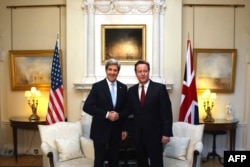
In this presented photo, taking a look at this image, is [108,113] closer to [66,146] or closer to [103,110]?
[103,110]

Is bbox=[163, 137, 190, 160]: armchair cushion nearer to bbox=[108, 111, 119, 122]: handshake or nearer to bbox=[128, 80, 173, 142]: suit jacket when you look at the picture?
bbox=[128, 80, 173, 142]: suit jacket

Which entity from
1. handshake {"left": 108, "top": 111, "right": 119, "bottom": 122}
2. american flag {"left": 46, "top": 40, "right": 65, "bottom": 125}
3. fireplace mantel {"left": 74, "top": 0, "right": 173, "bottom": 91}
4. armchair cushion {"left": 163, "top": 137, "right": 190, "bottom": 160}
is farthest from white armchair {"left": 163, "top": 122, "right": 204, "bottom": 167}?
american flag {"left": 46, "top": 40, "right": 65, "bottom": 125}

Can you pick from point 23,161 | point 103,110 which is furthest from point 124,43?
point 23,161

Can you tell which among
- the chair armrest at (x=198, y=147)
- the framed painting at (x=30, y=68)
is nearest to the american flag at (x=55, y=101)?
the framed painting at (x=30, y=68)

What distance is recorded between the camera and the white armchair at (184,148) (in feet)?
13.0

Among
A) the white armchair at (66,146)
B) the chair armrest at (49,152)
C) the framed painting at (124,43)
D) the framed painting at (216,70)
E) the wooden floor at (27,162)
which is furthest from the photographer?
the framed painting at (216,70)

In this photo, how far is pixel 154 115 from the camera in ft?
11.9

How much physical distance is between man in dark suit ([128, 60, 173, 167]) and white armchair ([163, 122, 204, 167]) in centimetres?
47

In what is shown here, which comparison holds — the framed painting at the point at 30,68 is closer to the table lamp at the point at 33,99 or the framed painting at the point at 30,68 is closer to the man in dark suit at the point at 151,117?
the table lamp at the point at 33,99

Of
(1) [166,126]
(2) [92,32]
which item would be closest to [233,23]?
(2) [92,32]

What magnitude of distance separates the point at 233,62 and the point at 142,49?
173 cm

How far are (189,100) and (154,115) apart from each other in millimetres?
1874

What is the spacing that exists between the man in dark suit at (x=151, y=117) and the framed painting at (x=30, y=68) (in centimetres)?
305

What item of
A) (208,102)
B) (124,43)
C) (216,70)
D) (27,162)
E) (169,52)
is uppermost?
(124,43)
